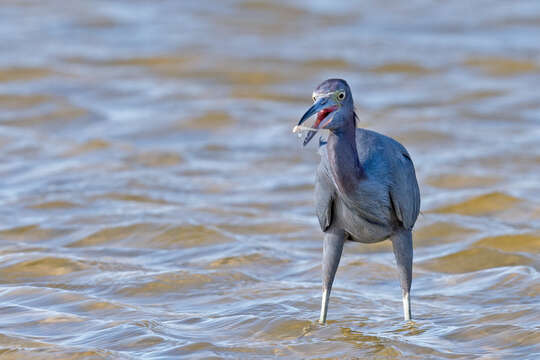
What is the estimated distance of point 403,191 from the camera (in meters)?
6.76

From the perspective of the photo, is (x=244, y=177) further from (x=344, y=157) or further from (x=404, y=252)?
(x=344, y=157)

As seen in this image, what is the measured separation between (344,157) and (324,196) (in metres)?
0.50

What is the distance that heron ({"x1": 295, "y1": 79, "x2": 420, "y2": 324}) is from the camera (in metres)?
6.26

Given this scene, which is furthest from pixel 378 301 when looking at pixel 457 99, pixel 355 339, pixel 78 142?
pixel 457 99

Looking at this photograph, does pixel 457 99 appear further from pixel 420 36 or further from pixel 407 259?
pixel 407 259

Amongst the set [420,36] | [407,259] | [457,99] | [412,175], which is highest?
[420,36]

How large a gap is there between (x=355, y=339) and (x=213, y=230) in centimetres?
290

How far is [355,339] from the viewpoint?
6961mm

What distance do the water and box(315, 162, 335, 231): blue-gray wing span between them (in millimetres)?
864

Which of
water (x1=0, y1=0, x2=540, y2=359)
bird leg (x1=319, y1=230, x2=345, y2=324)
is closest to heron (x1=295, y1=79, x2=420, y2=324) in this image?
bird leg (x1=319, y1=230, x2=345, y2=324)

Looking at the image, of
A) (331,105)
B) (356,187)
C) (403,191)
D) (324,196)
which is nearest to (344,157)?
(356,187)

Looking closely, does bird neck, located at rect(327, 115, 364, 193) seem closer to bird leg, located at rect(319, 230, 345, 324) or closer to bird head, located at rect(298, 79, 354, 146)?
bird head, located at rect(298, 79, 354, 146)

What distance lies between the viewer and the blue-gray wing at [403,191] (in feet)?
22.0

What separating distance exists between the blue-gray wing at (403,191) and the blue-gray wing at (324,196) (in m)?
0.42
